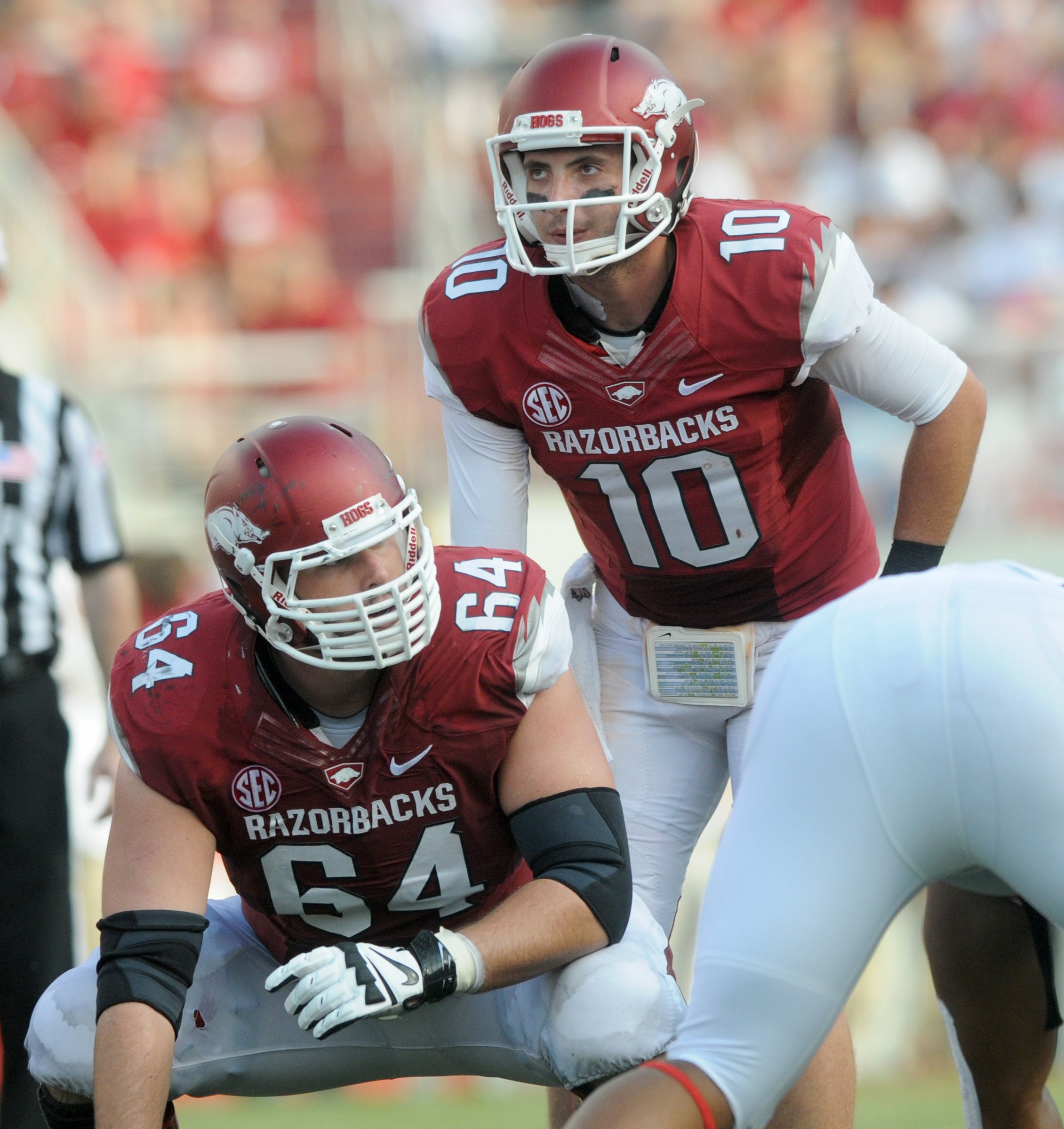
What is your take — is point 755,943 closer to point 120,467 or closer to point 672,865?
point 672,865

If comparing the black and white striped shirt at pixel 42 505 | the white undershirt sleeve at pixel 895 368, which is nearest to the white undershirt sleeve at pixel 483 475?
the white undershirt sleeve at pixel 895 368

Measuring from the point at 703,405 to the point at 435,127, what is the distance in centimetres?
593

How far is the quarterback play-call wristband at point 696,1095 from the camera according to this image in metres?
1.83

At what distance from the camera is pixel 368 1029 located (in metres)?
2.64

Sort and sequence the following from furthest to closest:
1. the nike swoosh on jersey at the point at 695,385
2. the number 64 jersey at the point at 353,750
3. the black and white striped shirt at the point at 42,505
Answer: the black and white striped shirt at the point at 42,505
the nike swoosh on jersey at the point at 695,385
the number 64 jersey at the point at 353,750

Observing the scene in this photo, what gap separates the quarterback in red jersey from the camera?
2.68m

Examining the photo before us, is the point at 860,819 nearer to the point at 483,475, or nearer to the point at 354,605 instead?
the point at 354,605

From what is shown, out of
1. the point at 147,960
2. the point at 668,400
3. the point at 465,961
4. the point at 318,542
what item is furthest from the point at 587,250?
the point at 147,960

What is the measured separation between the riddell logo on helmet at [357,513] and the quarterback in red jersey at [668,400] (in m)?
0.51

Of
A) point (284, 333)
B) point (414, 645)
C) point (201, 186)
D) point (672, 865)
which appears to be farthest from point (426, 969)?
point (201, 186)

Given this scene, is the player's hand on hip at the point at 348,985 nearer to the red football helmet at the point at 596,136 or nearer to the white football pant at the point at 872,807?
the white football pant at the point at 872,807

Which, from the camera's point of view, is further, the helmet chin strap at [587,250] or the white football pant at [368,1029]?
the helmet chin strap at [587,250]

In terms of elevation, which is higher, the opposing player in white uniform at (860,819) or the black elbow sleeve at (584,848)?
the opposing player in white uniform at (860,819)

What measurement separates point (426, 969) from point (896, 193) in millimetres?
6229
